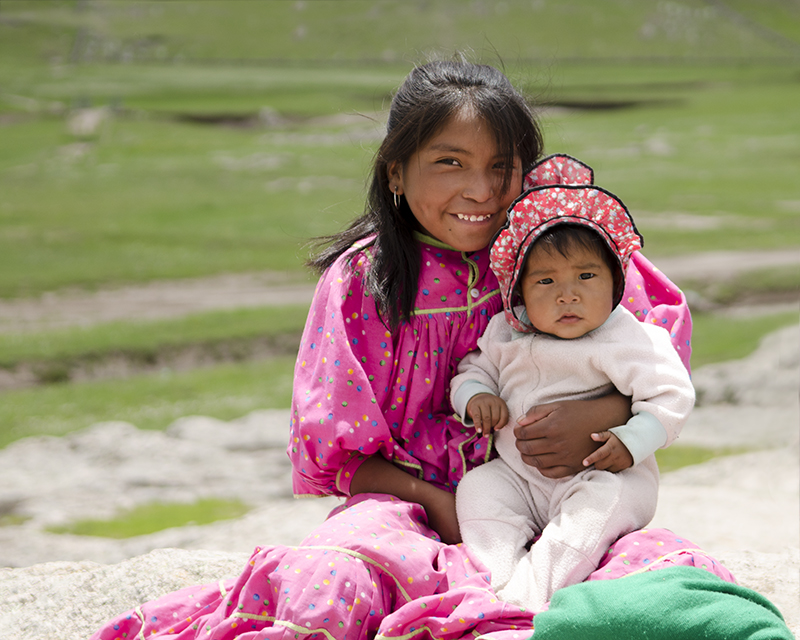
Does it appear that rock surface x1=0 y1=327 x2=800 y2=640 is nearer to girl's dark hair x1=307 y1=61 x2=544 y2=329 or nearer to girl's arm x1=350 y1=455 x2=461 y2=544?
girl's arm x1=350 y1=455 x2=461 y2=544

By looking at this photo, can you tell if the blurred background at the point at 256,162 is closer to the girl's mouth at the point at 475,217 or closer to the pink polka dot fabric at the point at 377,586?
the girl's mouth at the point at 475,217

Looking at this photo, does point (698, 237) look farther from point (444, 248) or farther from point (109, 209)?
point (444, 248)

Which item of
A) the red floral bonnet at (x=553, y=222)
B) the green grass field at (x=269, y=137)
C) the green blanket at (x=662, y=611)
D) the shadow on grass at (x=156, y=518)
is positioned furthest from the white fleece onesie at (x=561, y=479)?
the shadow on grass at (x=156, y=518)

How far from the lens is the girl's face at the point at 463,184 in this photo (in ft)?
8.87

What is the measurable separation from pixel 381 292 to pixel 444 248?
0.28 meters

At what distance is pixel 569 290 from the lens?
8.13 ft

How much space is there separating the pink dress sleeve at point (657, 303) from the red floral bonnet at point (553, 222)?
269 millimetres

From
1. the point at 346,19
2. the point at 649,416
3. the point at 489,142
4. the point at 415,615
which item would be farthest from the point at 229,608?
the point at 346,19

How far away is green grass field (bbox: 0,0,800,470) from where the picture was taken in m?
10.1

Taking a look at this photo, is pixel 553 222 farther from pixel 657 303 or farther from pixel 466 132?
pixel 657 303

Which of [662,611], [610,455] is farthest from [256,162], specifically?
[662,611]

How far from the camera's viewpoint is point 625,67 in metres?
59.7

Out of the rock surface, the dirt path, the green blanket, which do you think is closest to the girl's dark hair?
the green blanket

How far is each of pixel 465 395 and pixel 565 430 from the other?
0.33m
